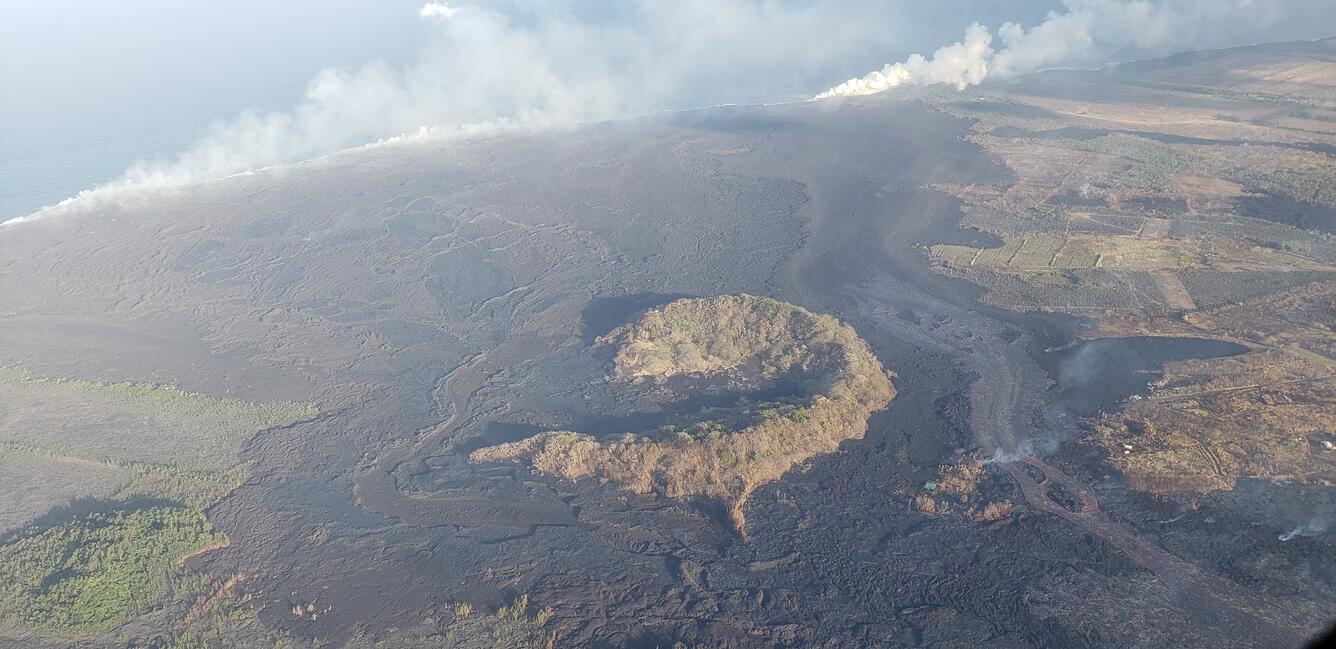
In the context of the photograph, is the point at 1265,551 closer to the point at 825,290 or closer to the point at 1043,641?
the point at 1043,641

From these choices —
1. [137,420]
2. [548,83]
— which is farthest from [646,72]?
[137,420]

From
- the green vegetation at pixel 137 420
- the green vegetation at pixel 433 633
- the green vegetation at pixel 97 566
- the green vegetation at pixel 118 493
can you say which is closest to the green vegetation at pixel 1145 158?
the green vegetation at pixel 433 633

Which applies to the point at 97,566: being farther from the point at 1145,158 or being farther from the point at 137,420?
the point at 1145,158

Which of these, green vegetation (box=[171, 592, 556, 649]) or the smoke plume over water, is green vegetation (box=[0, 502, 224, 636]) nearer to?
green vegetation (box=[171, 592, 556, 649])

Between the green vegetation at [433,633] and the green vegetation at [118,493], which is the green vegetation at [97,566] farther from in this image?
the green vegetation at [433,633]

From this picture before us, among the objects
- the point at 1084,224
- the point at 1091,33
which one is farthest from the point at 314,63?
the point at 1084,224
